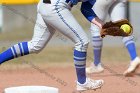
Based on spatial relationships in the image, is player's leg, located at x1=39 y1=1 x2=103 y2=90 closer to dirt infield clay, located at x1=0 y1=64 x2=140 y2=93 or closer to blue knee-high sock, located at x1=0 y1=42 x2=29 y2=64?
blue knee-high sock, located at x1=0 y1=42 x2=29 y2=64

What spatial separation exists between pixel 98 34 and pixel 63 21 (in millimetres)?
2224

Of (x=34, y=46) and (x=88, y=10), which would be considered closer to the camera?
(x=88, y=10)

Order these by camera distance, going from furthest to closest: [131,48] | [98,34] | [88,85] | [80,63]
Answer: [98,34], [131,48], [88,85], [80,63]

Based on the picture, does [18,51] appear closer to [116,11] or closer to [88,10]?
[88,10]

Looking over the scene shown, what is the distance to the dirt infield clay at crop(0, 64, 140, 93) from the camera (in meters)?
7.24

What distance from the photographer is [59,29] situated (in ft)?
20.8

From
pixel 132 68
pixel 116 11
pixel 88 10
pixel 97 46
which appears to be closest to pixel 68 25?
pixel 88 10

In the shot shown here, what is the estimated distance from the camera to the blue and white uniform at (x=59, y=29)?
6.25m

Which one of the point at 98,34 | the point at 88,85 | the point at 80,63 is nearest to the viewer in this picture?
the point at 80,63

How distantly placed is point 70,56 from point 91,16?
4907 millimetres

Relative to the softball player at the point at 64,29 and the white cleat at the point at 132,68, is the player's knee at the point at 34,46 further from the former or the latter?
the white cleat at the point at 132,68

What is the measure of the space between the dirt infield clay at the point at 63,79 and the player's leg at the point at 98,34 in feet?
0.44

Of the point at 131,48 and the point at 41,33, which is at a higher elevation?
the point at 41,33

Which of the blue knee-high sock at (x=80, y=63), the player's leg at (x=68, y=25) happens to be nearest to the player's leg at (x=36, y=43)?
the player's leg at (x=68, y=25)
